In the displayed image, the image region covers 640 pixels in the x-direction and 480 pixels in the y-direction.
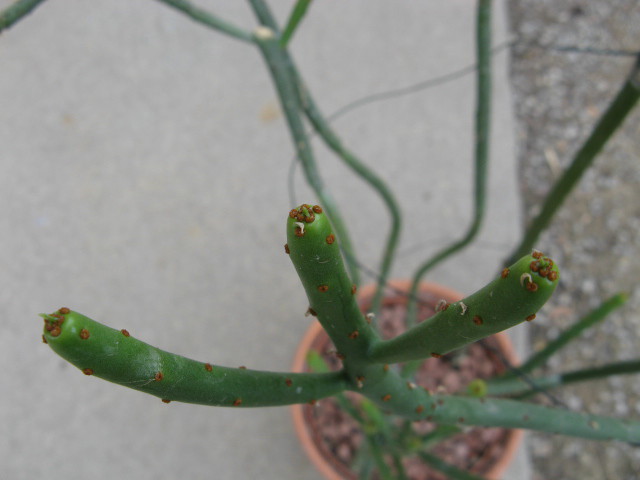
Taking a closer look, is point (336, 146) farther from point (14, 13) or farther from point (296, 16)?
point (14, 13)

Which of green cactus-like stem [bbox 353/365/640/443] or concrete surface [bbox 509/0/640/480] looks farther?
concrete surface [bbox 509/0/640/480]

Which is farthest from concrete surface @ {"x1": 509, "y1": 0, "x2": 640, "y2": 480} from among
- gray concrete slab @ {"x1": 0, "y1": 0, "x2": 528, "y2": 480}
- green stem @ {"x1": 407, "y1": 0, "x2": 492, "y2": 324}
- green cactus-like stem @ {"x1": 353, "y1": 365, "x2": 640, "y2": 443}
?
green cactus-like stem @ {"x1": 353, "y1": 365, "x2": 640, "y2": 443}

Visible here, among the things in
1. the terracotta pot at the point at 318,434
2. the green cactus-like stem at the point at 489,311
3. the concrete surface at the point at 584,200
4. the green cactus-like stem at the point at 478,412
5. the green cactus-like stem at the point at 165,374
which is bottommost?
the green cactus-like stem at the point at 165,374

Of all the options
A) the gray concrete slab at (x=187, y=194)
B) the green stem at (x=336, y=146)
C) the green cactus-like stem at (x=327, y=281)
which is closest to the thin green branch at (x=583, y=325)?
the green stem at (x=336, y=146)

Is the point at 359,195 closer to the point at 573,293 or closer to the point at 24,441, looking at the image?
the point at 573,293

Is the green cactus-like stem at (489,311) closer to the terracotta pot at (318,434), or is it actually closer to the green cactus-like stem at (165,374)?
the green cactus-like stem at (165,374)

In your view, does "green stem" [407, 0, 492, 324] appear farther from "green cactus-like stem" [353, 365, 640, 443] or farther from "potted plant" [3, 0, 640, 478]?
"green cactus-like stem" [353, 365, 640, 443]

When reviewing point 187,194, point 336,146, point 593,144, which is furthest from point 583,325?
point 187,194

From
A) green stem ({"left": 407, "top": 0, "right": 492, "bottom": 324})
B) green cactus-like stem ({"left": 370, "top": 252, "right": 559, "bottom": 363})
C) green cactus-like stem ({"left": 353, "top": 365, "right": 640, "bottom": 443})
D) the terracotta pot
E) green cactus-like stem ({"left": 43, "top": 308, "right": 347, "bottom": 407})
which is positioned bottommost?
green cactus-like stem ({"left": 43, "top": 308, "right": 347, "bottom": 407})
